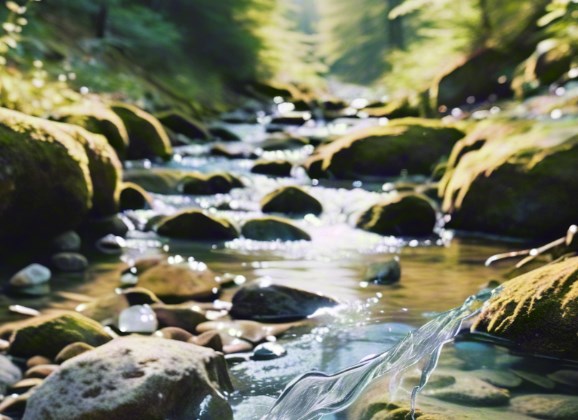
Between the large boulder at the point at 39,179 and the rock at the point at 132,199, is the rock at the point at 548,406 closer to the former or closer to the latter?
the large boulder at the point at 39,179

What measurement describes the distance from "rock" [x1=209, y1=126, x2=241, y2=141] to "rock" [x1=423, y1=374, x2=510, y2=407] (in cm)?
1327

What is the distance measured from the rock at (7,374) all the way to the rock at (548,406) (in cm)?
Answer: 239

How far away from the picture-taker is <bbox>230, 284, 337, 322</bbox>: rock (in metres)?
4.81

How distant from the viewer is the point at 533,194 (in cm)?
755

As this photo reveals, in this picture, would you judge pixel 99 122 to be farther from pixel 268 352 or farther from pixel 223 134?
pixel 268 352

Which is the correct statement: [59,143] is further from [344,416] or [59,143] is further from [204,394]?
[344,416]

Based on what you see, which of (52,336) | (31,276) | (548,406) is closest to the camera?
(548,406)

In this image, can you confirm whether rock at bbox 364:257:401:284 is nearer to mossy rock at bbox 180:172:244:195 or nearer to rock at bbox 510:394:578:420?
rock at bbox 510:394:578:420

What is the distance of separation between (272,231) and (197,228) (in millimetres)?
743

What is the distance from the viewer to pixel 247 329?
4.45m

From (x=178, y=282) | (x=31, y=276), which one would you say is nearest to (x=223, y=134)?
(x=31, y=276)

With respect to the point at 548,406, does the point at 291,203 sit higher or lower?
higher

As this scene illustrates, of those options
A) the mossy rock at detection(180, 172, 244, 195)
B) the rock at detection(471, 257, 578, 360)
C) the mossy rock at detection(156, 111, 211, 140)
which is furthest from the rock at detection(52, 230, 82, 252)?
the mossy rock at detection(156, 111, 211, 140)

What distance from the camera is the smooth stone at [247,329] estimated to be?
4.35 metres
